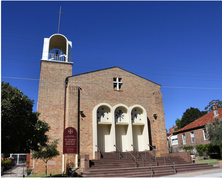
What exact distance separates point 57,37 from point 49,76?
5.18 m

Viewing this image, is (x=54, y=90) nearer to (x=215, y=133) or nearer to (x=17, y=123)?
(x=17, y=123)

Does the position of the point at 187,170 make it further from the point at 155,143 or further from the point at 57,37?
the point at 57,37

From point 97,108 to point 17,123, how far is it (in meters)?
9.74

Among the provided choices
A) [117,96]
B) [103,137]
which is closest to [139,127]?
[117,96]

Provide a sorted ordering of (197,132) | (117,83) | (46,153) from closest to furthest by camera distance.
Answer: (46,153)
(117,83)
(197,132)

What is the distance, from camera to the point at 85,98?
19516 mm

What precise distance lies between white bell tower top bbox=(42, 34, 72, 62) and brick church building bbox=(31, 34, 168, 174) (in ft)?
0.35

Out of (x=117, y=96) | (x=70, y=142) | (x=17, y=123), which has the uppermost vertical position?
(x=117, y=96)

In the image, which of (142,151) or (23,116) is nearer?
(23,116)

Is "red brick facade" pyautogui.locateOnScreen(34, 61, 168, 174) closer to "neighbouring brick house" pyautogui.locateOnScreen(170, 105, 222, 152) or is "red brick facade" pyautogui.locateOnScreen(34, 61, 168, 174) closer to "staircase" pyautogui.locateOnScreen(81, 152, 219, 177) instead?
"staircase" pyautogui.locateOnScreen(81, 152, 219, 177)

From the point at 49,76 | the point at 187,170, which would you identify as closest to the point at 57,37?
the point at 49,76

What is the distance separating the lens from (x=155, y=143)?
67.9 feet

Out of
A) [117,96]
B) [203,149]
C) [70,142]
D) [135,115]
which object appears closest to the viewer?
[70,142]

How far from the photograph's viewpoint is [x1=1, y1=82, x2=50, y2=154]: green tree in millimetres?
9547
